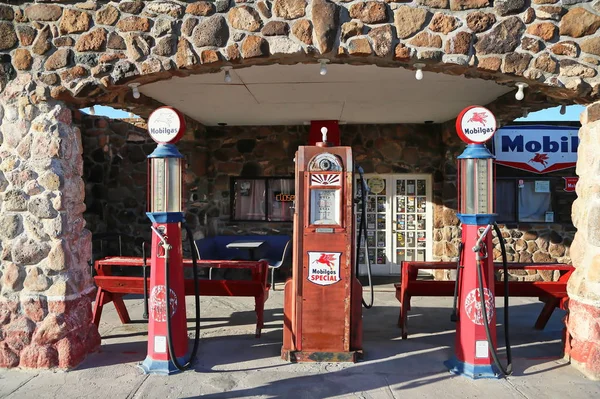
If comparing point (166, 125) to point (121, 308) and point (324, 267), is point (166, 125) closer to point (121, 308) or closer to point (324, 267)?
point (324, 267)

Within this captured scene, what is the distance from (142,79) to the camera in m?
4.36

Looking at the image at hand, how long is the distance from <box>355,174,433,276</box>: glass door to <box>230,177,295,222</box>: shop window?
137 cm

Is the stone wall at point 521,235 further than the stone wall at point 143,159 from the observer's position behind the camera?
No

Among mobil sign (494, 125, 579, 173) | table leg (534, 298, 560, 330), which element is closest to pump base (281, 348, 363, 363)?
table leg (534, 298, 560, 330)

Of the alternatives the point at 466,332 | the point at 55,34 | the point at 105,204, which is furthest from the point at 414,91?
the point at 105,204

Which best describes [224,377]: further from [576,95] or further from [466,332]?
[576,95]

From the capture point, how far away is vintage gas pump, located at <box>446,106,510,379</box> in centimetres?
411

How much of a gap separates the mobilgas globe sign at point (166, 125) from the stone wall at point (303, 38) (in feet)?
1.26

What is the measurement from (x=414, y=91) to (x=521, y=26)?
215cm

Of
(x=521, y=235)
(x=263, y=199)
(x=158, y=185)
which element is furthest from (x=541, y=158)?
(x=158, y=185)

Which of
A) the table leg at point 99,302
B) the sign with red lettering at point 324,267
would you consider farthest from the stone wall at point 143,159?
the sign with red lettering at point 324,267

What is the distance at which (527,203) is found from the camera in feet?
29.0

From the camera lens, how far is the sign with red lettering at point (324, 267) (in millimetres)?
4285

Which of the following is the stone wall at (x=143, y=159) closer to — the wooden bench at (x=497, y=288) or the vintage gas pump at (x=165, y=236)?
the wooden bench at (x=497, y=288)
